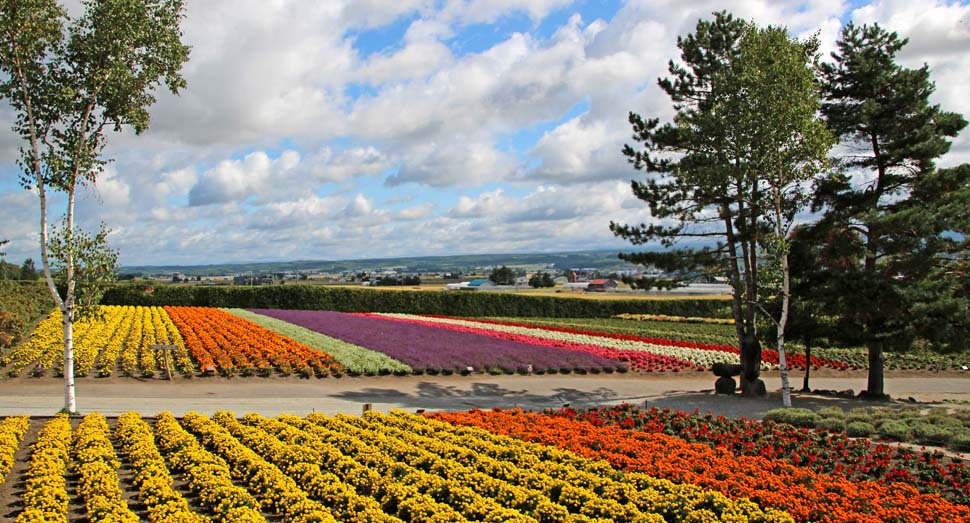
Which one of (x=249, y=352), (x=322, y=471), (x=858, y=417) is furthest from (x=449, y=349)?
(x=322, y=471)

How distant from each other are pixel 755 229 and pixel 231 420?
1570cm

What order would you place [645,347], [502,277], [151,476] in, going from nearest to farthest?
[151,476] < [645,347] < [502,277]

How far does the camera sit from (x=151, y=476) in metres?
9.04

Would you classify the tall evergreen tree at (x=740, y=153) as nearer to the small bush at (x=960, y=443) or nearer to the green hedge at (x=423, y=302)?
the small bush at (x=960, y=443)

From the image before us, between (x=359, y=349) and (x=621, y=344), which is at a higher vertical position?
(x=359, y=349)

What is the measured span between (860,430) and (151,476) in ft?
41.1

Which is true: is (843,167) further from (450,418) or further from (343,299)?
(343,299)

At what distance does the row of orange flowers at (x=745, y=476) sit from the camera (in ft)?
27.3

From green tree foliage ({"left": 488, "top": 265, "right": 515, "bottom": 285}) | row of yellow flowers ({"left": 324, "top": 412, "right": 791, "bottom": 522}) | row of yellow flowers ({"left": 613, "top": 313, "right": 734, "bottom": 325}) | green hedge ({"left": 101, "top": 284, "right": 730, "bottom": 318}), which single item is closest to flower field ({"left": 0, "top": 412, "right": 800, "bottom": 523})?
row of yellow flowers ({"left": 324, "top": 412, "right": 791, "bottom": 522})

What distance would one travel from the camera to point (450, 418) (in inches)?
532

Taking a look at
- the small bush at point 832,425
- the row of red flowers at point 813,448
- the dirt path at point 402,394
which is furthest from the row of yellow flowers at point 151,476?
the small bush at point 832,425

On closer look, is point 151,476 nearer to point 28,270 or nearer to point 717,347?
point 717,347

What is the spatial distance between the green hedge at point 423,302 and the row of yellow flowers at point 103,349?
18064 mm

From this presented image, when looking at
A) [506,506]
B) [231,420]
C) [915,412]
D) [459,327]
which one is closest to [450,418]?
[231,420]
